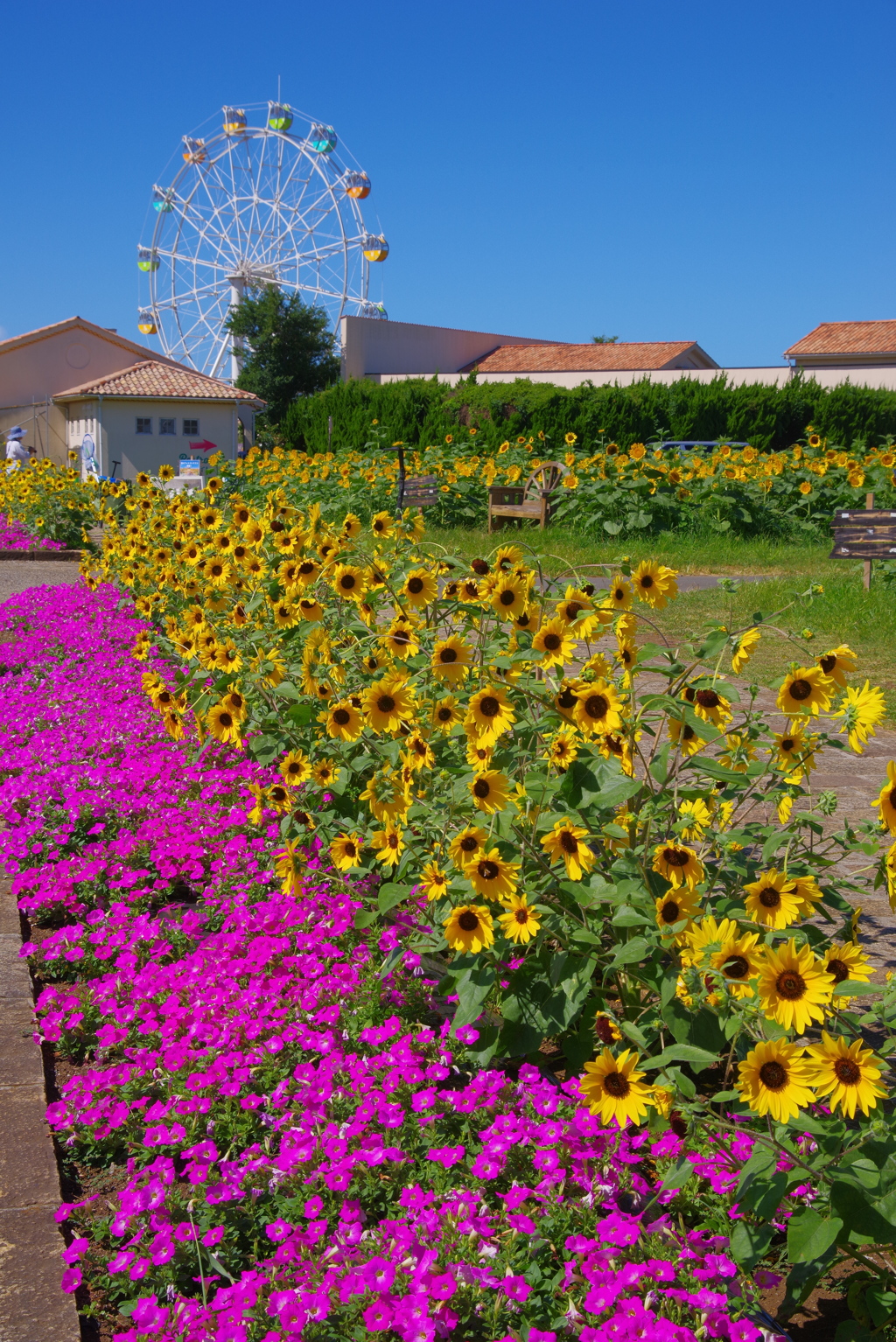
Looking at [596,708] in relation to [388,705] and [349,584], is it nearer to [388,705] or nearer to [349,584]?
[388,705]

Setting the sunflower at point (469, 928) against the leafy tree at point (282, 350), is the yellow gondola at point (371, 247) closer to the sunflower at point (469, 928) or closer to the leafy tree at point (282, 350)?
the leafy tree at point (282, 350)

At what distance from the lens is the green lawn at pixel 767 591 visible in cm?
645

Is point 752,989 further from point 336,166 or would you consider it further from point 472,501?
point 336,166

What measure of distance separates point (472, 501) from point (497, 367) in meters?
26.3

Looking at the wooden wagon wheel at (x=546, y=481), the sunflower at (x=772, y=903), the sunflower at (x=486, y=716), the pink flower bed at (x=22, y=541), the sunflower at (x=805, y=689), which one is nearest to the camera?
the sunflower at (x=772, y=903)

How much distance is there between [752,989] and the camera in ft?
5.11

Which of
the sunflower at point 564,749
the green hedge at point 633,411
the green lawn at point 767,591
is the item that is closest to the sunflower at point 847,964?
the sunflower at point 564,749

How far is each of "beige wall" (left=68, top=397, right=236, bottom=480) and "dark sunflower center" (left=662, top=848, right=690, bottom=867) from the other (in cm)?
3174

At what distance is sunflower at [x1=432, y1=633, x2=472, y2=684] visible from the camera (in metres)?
2.23

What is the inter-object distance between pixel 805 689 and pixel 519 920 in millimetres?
638

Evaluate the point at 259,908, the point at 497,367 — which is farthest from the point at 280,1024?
the point at 497,367

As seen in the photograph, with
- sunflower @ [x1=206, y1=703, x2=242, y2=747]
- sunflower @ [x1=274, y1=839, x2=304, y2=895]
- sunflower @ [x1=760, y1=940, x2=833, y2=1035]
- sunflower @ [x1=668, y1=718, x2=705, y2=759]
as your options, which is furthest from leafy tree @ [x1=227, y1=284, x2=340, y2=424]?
sunflower @ [x1=760, y1=940, x2=833, y2=1035]

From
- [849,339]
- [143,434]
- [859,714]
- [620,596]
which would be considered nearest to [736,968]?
[859,714]

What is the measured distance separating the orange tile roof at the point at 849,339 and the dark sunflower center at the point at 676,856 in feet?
118
